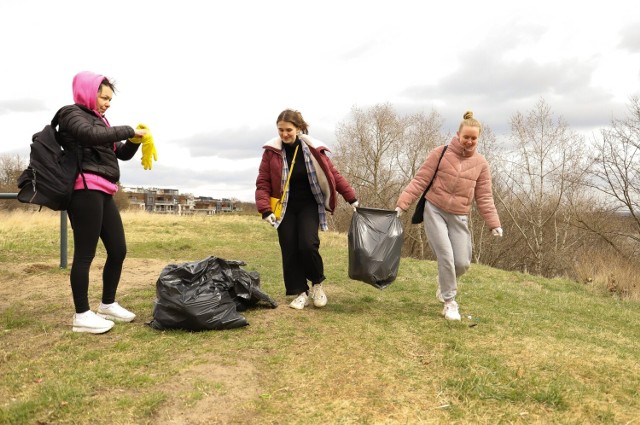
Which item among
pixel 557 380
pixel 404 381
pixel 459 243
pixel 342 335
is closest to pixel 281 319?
pixel 342 335

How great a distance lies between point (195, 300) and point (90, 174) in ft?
4.00

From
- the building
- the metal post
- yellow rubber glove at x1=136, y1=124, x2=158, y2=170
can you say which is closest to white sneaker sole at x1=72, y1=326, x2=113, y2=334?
yellow rubber glove at x1=136, y1=124, x2=158, y2=170

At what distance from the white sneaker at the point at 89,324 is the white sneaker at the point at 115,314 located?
10.9 inches

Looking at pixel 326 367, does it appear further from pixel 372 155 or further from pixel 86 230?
pixel 372 155

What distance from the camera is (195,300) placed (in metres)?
3.48

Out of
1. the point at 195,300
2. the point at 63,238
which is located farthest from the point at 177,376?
the point at 63,238

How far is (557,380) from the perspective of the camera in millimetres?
2729

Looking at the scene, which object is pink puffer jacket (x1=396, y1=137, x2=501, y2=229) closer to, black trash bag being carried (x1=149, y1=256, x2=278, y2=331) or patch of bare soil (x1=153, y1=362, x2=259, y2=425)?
black trash bag being carried (x1=149, y1=256, x2=278, y2=331)

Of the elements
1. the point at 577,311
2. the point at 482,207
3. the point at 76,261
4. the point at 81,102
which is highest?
the point at 81,102

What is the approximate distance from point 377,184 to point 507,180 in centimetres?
897

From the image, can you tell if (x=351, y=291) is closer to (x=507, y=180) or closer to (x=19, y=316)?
(x=19, y=316)

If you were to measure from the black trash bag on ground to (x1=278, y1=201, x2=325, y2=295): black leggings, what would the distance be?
34cm

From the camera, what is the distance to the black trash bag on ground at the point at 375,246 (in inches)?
161

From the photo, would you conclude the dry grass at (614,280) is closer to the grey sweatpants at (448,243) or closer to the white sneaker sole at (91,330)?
the grey sweatpants at (448,243)
